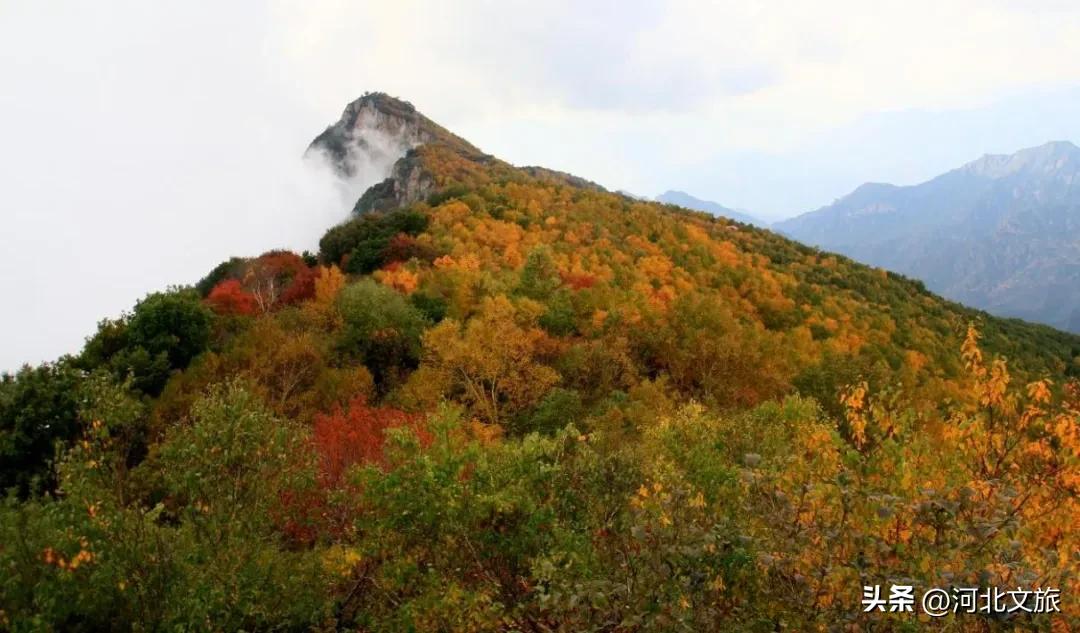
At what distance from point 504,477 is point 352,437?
1484 cm

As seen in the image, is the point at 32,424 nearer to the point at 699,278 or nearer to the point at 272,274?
the point at 272,274

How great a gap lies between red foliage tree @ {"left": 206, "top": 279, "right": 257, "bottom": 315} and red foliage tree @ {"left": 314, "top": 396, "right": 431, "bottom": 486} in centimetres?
2307

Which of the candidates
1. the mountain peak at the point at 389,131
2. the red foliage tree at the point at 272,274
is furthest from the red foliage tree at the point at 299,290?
the mountain peak at the point at 389,131

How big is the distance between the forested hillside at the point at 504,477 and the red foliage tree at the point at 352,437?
0.20 metres

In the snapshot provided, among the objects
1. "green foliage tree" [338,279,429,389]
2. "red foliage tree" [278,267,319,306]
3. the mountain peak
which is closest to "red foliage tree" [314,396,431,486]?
"green foliage tree" [338,279,429,389]

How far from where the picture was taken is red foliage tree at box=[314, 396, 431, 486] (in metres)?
25.5

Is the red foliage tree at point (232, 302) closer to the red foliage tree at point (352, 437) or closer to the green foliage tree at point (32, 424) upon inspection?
the green foliage tree at point (32, 424)

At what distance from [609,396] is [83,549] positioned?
30677 mm

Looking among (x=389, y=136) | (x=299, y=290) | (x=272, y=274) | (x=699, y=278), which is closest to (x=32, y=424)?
(x=299, y=290)

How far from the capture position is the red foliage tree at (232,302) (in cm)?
5356

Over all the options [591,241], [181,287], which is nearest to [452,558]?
[181,287]

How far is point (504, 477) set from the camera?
50.7 ft

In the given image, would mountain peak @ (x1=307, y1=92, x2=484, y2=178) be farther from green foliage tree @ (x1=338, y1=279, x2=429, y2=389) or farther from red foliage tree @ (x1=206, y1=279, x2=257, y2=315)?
green foliage tree @ (x1=338, y1=279, x2=429, y2=389)

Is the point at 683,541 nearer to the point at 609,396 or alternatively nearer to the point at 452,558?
the point at 452,558
